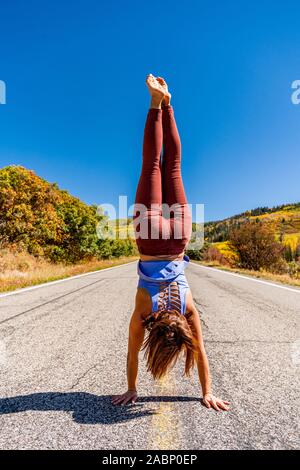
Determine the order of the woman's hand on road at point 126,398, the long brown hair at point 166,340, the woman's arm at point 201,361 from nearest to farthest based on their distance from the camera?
the long brown hair at point 166,340 < the woman's arm at point 201,361 < the woman's hand on road at point 126,398

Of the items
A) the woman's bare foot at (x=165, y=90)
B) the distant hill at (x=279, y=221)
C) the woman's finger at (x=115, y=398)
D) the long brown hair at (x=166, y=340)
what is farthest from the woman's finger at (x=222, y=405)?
A: the distant hill at (x=279, y=221)

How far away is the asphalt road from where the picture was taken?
75.1 inches

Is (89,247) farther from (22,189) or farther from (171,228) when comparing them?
(171,228)

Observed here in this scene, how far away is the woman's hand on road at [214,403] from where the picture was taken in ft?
7.45

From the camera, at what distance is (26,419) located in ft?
7.10

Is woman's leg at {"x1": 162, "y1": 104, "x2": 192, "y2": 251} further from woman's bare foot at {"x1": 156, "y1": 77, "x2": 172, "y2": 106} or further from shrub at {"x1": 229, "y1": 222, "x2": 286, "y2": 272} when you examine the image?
shrub at {"x1": 229, "y1": 222, "x2": 286, "y2": 272}

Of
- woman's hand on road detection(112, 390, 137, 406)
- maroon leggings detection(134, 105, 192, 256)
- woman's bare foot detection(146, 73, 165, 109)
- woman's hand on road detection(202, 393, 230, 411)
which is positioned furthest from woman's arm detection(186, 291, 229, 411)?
woman's bare foot detection(146, 73, 165, 109)

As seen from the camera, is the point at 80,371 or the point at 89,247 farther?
the point at 89,247

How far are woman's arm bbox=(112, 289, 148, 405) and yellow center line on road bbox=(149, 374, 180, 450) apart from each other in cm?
25

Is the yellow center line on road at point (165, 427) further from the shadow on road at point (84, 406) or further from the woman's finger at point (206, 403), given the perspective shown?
the woman's finger at point (206, 403)

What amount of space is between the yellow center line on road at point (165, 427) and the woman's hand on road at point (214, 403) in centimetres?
24

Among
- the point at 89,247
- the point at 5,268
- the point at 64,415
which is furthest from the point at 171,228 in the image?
the point at 89,247

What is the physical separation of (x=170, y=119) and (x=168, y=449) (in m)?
2.33

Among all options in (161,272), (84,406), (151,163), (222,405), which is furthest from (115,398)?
(151,163)
